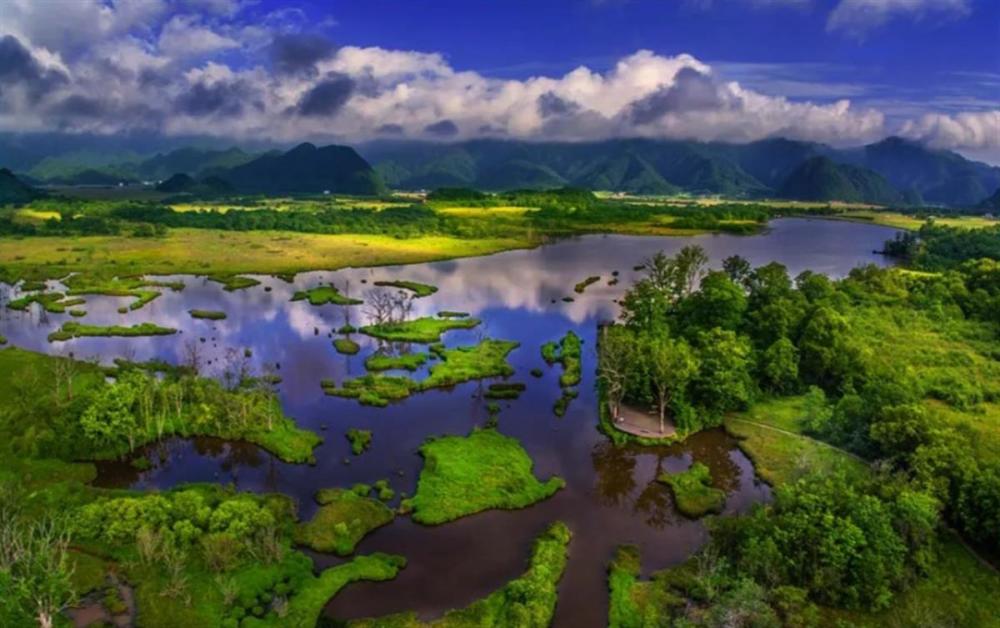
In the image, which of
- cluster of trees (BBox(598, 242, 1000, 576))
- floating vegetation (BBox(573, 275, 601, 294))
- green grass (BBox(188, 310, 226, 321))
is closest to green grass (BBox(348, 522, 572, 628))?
cluster of trees (BBox(598, 242, 1000, 576))

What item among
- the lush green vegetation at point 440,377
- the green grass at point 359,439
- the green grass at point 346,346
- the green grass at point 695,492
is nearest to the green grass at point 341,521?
the green grass at point 359,439

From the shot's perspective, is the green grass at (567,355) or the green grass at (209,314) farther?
the green grass at (209,314)

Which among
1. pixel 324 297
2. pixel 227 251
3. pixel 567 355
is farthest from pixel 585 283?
pixel 227 251

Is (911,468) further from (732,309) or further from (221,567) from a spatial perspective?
(221,567)

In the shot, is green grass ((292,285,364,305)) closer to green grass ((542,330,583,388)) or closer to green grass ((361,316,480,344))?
green grass ((361,316,480,344))

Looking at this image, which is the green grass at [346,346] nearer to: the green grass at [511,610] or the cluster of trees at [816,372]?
the cluster of trees at [816,372]
